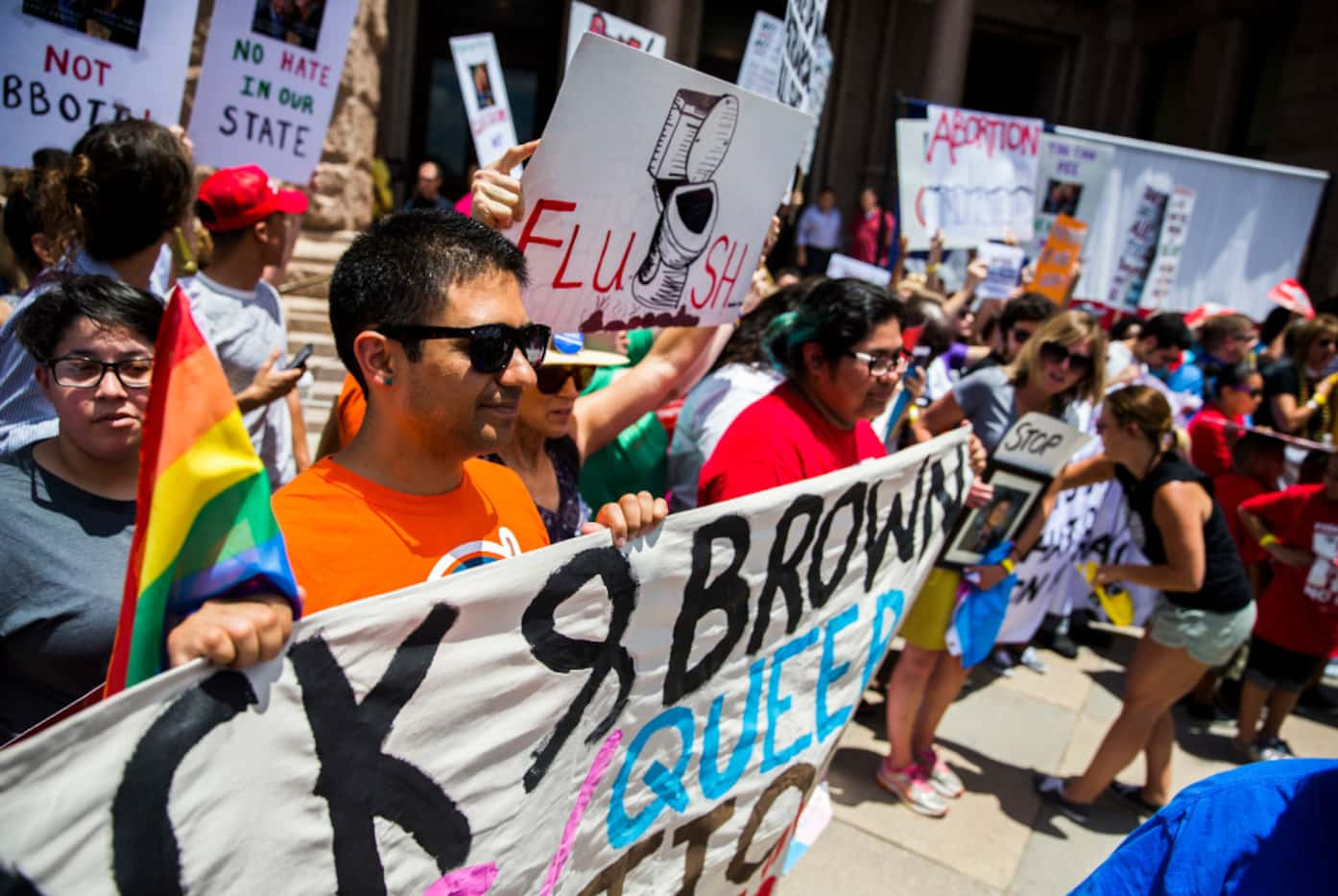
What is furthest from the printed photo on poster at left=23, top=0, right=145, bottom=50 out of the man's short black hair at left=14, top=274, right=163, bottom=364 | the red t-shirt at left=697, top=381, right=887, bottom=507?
the red t-shirt at left=697, top=381, right=887, bottom=507

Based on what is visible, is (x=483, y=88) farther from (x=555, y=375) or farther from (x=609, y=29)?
(x=555, y=375)

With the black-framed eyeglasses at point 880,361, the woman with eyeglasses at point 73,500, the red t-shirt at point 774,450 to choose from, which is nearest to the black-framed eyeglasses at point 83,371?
the woman with eyeglasses at point 73,500

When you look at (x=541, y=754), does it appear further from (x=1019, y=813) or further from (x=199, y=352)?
(x=1019, y=813)

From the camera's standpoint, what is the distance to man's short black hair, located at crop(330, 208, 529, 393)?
1442mm

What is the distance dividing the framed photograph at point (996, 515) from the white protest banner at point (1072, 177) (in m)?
4.32

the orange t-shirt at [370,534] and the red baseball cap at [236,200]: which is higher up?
the red baseball cap at [236,200]

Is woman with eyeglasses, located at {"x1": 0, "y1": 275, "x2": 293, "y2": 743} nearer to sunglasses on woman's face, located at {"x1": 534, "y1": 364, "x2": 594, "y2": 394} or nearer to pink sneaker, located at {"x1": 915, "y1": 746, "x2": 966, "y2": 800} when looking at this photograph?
sunglasses on woman's face, located at {"x1": 534, "y1": 364, "x2": 594, "y2": 394}

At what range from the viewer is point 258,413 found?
2.96 meters

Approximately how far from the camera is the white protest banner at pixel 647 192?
73.7 inches

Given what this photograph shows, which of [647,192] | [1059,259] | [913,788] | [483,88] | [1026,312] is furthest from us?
[1059,259]

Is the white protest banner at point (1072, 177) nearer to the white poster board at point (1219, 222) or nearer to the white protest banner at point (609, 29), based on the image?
the white poster board at point (1219, 222)

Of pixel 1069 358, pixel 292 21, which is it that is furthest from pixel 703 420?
pixel 292 21

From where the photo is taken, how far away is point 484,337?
4.78 feet

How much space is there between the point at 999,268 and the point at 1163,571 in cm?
303
